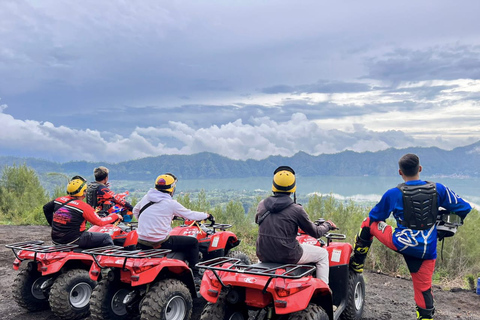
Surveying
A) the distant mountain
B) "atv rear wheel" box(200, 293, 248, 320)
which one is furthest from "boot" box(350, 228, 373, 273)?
the distant mountain

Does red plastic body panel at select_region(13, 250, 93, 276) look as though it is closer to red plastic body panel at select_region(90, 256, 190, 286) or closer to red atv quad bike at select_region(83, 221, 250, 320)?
red atv quad bike at select_region(83, 221, 250, 320)

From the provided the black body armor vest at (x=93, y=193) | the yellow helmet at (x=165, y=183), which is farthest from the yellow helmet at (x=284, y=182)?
A: the black body armor vest at (x=93, y=193)

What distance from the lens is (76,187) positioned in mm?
7281

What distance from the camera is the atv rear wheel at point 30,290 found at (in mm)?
7113

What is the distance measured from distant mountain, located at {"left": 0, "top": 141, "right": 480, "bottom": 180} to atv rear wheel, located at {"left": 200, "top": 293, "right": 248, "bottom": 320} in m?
143

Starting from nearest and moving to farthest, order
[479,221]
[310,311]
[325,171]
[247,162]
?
[310,311] < [479,221] < [325,171] < [247,162]

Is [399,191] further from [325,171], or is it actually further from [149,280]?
[325,171]

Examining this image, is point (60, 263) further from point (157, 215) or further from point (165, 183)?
point (165, 183)

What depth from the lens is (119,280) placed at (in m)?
6.28

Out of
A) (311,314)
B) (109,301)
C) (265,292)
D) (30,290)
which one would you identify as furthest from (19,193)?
(311,314)

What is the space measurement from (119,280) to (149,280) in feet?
2.04

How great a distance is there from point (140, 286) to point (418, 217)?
3922mm

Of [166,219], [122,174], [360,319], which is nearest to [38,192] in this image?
[166,219]

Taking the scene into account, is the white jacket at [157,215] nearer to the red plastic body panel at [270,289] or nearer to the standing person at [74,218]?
the standing person at [74,218]
